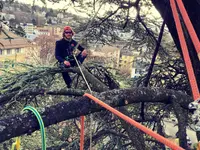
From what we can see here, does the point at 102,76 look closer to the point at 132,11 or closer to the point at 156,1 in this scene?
the point at 132,11

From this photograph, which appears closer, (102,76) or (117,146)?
(117,146)

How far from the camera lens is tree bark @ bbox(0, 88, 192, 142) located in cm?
150

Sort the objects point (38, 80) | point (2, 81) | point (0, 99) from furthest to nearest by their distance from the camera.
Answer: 1. point (2, 81)
2. point (38, 80)
3. point (0, 99)

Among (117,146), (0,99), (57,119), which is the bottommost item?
(117,146)

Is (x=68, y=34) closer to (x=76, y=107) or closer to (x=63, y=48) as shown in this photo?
(x=63, y=48)

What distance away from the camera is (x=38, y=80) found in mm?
3568

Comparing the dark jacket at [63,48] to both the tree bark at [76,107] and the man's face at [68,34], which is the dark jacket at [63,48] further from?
the tree bark at [76,107]

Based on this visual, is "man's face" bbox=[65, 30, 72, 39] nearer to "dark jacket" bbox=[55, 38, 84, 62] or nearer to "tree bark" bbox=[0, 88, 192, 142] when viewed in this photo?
"dark jacket" bbox=[55, 38, 84, 62]

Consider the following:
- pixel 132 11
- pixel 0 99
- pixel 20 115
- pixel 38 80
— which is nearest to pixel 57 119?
pixel 20 115

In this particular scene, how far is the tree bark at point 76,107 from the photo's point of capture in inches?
59.1

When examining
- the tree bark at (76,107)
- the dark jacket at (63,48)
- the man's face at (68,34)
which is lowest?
the tree bark at (76,107)

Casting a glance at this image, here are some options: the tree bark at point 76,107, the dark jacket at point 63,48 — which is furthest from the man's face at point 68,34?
the tree bark at point 76,107

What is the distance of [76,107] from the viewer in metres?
1.79

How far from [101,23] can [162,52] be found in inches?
45.5
